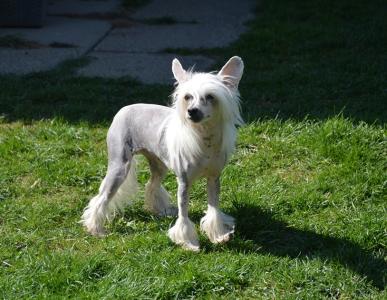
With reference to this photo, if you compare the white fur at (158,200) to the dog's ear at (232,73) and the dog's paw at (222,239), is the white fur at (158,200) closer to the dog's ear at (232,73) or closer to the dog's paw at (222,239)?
the dog's paw at (222,239)

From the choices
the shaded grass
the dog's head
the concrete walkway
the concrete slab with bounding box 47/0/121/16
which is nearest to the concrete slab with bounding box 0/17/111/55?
the concrete walkway

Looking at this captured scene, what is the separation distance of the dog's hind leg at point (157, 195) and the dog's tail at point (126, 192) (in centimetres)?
10

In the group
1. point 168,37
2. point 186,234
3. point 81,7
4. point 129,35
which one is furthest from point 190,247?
point 81,7

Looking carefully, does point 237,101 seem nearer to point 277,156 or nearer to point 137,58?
point 277,156

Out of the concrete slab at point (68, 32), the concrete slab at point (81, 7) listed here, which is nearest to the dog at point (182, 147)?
the concrete slab at point (68, 32)

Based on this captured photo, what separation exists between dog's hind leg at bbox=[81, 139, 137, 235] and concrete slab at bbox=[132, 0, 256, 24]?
5892 millimetres

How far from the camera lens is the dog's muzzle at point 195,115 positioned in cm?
349

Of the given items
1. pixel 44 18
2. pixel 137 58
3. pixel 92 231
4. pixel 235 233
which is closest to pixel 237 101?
pixel 235 233

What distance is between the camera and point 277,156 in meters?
5.13

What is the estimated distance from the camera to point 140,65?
Result: 7.66m

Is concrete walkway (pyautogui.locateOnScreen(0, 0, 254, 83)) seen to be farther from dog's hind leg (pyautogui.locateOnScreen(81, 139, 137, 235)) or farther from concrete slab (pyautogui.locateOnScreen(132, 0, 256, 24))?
dog's hind leg (pyautogui.locateOnScreen(81, 139, 137, 235))

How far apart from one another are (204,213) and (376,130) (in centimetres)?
162

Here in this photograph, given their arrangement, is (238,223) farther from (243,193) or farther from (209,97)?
(209,97)

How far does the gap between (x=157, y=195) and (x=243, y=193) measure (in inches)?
23.3
